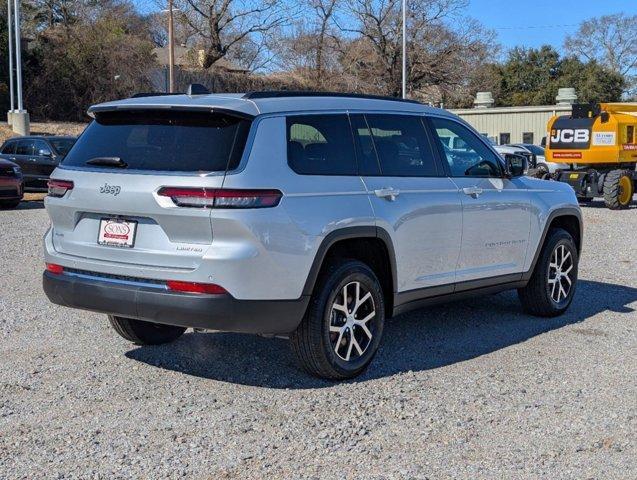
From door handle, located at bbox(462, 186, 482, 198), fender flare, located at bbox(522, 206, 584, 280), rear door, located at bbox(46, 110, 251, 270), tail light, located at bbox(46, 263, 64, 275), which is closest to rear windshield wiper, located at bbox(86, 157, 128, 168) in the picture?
rear door, located at bbox(46, 110, 251, 270)

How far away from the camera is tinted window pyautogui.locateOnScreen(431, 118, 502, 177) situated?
717cm

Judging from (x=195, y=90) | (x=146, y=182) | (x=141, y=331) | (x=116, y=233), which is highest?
(x=195, y=90)

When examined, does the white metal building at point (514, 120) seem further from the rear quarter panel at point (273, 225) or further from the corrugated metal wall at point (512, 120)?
the rear quarter panel at point (273, 225)

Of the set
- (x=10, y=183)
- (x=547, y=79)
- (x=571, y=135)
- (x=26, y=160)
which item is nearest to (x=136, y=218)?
(x=10, y=183)

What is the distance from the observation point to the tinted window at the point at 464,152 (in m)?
7.17

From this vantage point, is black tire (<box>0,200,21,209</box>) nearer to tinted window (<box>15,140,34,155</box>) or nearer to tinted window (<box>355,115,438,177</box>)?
tinted window (<box>15,140,34,155</box>)

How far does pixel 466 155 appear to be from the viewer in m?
7.43

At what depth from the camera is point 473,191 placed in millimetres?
7145

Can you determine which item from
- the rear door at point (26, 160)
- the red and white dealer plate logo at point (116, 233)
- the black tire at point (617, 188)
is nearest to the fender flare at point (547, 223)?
the red and white dealer plate logo at point (116, 233)

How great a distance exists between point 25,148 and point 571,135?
13.6 meters

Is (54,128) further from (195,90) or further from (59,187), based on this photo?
(59,187)

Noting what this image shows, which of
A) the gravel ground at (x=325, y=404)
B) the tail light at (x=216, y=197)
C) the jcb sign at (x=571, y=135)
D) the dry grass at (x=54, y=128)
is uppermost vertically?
the dry grass at (x=54, y=128)

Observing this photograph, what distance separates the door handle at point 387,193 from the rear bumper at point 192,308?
1.03m

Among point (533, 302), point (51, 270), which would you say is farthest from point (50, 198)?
point (533, 302)
